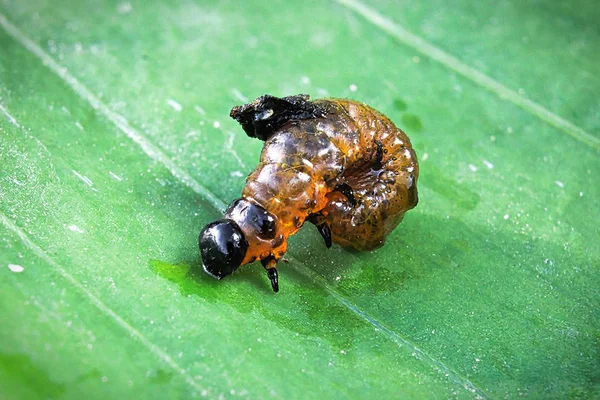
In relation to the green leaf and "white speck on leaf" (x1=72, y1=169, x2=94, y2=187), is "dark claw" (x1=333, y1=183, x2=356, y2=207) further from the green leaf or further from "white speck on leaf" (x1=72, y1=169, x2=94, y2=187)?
"white speck on leaf" (x1=72, y1=169, x2=94, y2=187)

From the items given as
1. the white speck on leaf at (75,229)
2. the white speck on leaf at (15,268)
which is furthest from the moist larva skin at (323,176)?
the white speck on leaf at (15,268)

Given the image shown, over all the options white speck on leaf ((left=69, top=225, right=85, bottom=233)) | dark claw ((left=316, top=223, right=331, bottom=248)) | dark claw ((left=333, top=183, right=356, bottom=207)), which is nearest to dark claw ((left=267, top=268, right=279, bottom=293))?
dark claw ((left=316, top=223, right=331, bottom=248))

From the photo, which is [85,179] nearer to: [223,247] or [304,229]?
[223,247]

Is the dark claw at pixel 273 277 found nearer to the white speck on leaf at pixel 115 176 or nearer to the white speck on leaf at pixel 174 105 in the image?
the white speck on leaf at pixel 115 176

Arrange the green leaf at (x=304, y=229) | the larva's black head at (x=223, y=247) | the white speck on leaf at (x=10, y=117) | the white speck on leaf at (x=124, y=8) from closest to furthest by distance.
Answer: the green leaf at (x=304, y=229) < the larva's black head at (x=223, y=247) < the white speck on leaf at (x=10, y=117) < the white speck on leaf at (x=124, y=8)

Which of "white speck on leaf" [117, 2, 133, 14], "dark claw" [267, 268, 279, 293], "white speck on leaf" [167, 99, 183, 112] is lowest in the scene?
"dark claw" [267, 268, 279, 293]

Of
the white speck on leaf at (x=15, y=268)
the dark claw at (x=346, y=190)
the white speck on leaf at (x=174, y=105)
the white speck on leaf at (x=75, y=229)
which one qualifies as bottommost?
the white speck on leaf at (x=174, y=105)

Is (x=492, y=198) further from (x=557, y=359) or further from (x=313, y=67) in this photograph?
(x=313, y=67)
